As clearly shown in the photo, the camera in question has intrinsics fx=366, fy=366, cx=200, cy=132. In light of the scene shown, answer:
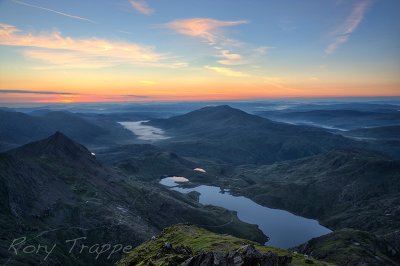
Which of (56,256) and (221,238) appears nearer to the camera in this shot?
(221,238)

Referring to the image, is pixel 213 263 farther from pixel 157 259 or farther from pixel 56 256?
pixel 56 256

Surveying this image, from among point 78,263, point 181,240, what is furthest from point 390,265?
point 78,263

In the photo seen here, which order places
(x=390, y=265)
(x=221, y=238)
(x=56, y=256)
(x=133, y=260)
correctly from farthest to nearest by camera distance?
1. (x=56, y=256)
2. (x=390, y=265)
3. (x=221, y=238)
4. (x=133, y=260)

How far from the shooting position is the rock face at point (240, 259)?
77625mm

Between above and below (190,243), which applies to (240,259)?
above

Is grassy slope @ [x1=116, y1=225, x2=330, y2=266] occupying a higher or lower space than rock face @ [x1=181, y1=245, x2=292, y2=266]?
lower

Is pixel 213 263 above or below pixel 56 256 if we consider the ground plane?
above

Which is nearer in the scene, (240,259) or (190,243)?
(240,259)

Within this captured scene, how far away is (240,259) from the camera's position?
255 ft

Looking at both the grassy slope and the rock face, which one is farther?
the grassy slope

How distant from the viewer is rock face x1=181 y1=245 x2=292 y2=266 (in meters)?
77.6

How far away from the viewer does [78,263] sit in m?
193

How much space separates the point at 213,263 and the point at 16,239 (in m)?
148

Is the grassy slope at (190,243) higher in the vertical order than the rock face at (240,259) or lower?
lower
